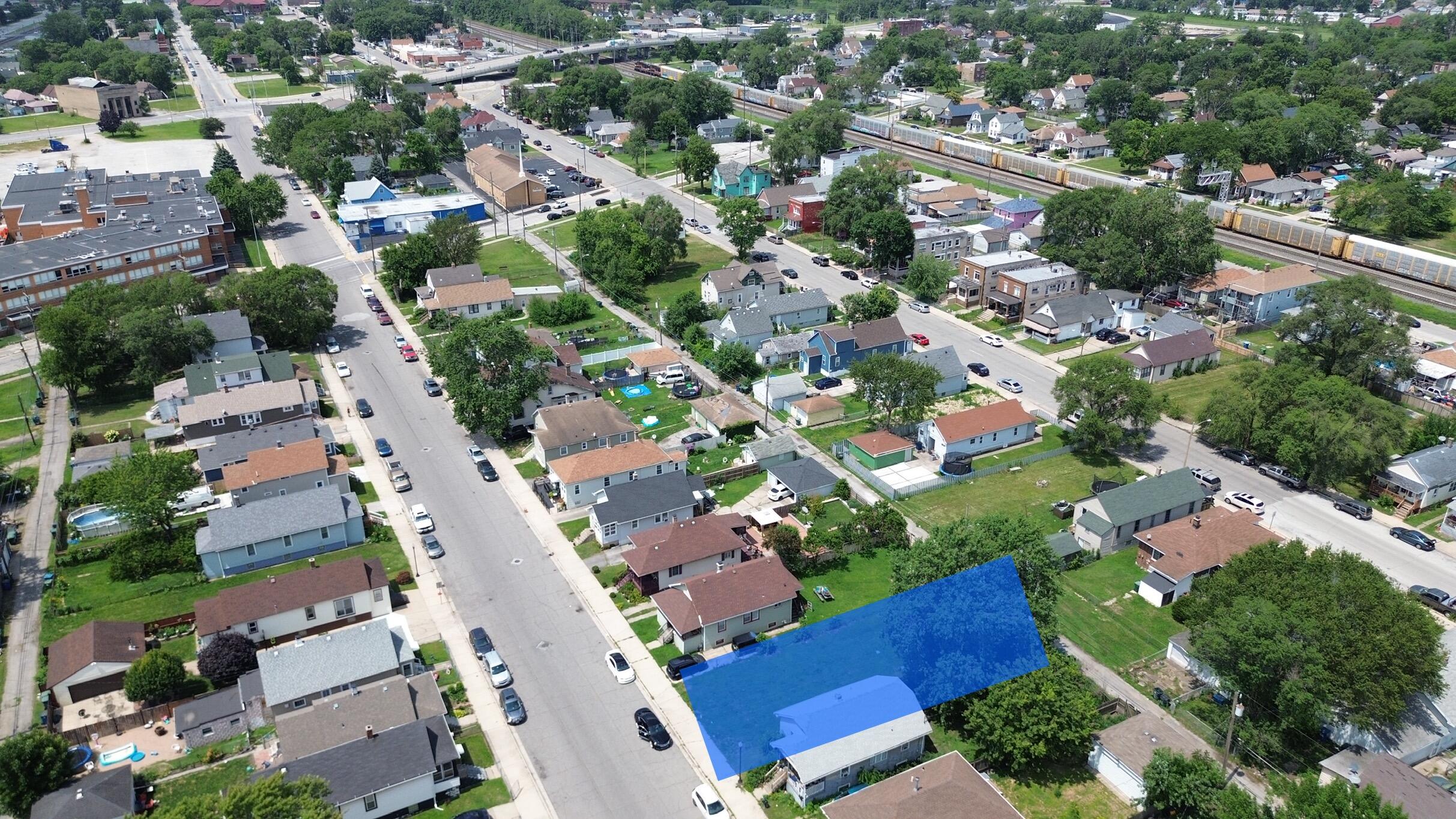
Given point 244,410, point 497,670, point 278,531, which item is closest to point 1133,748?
point 497,670

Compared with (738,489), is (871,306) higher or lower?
higher

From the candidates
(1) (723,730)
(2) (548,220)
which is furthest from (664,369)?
(2) (548,220)

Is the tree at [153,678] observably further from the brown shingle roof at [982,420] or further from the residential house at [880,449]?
the brown shingle roof at [982,420]

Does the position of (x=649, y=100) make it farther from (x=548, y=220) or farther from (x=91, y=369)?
(x=91, y=369)

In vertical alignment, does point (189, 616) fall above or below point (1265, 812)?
below

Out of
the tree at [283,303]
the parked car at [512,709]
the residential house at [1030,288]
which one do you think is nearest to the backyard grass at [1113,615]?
the parked car at [512,709]

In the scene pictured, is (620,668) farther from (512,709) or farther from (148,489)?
(148,489)
